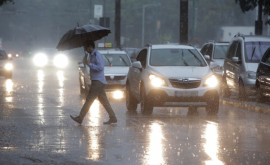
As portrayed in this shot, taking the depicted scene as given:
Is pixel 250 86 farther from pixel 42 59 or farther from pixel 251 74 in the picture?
pixel 42 59

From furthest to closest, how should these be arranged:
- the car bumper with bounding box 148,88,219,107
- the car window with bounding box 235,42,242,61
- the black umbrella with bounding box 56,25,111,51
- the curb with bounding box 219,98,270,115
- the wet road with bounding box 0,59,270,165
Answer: the car window with bounding box 235,42,242,61 < the curb with bounding box 219,98,270,115 < the car bumper with bounding box 148,88,219,107 < the black umbrella with bounding box 56,25,111,51 < the wet road with bounding box 0,59,270,165

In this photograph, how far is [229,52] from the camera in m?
19.3

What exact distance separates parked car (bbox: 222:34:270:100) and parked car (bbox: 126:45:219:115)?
2.79 m

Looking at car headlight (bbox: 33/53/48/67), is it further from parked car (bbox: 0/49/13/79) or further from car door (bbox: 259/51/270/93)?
car door (bbox: 259/51/270/93)

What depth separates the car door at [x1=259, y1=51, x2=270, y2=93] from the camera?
1521 centimetres

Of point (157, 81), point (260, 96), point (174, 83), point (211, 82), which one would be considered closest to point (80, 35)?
point (157, 81)

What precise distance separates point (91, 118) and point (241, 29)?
55.9 meters

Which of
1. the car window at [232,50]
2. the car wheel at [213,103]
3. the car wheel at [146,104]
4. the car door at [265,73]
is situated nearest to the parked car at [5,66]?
the car window at [232,50]

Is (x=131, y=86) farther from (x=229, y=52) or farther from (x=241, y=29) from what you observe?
(x=241, y=29)

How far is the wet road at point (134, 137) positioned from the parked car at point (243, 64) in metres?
1.88

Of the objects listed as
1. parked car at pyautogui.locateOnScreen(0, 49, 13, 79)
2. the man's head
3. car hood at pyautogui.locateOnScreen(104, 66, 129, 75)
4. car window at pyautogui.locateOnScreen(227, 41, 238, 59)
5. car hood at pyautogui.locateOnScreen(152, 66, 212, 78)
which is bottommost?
parked car at pyautogui.locateOnScreen(0, 49, 13, 79)

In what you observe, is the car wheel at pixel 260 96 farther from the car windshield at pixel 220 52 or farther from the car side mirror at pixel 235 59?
the car windshield at pixel 220 52

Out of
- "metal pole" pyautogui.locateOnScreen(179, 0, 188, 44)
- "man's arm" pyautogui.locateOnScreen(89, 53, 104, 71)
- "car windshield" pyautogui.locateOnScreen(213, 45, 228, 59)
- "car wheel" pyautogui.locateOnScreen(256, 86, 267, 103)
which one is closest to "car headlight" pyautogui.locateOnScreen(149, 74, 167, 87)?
"man's arm" pyautogui.locateOnScreen(89, 53, 104, 71)

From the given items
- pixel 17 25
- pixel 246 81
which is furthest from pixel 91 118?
pixel 17 25
